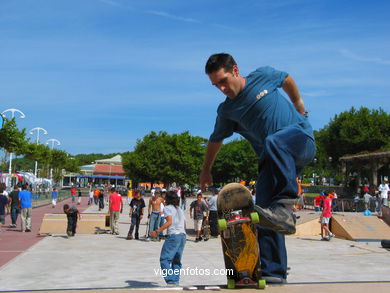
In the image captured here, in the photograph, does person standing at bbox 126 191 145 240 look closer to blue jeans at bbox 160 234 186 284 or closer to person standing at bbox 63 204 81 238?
person standing at bbox 63 204 81 238

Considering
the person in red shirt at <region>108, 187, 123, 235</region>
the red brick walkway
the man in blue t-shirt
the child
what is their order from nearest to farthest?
the man in blue t-shirt < the red brick walkway < the child < the person in red shirt at <region>108, 187, 123, 235</region>

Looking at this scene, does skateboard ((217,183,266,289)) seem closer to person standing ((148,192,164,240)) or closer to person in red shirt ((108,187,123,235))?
person standing ((148,192,164,240))

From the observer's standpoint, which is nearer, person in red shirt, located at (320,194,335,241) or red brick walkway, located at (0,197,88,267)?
red brick walkway, located at (0,197,88,267)

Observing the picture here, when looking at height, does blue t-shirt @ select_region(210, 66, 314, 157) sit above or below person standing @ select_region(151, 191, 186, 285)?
above

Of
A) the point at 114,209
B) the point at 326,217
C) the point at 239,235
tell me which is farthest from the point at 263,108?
the point at 326,217

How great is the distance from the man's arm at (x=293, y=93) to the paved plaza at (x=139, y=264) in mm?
2891

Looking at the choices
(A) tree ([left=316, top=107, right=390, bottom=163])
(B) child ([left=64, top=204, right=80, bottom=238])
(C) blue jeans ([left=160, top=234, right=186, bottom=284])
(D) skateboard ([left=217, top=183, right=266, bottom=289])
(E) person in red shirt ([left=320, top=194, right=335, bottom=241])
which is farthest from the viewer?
(A) tree ([left=316, top=107, right=390, bottom=163])

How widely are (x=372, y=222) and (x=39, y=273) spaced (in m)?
14.2

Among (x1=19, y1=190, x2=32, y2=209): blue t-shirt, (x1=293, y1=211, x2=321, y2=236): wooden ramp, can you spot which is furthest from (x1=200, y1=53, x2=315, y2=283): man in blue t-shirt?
(x1=293, y1=211, x2=321, y2=236): wooden ramp

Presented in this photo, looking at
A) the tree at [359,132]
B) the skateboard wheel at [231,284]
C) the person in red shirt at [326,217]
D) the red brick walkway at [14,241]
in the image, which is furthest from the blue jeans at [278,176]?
the tree at [359,132]

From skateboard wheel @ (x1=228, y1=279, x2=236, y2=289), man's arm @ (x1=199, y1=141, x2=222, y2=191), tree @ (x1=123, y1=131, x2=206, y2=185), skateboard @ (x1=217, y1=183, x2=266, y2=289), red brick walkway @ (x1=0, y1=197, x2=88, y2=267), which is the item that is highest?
tree @ (x1=123, y1=131, x2=206, y2=185)

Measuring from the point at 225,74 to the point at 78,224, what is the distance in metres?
16.6

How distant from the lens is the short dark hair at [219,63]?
3.61m

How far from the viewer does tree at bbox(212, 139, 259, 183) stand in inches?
3329
